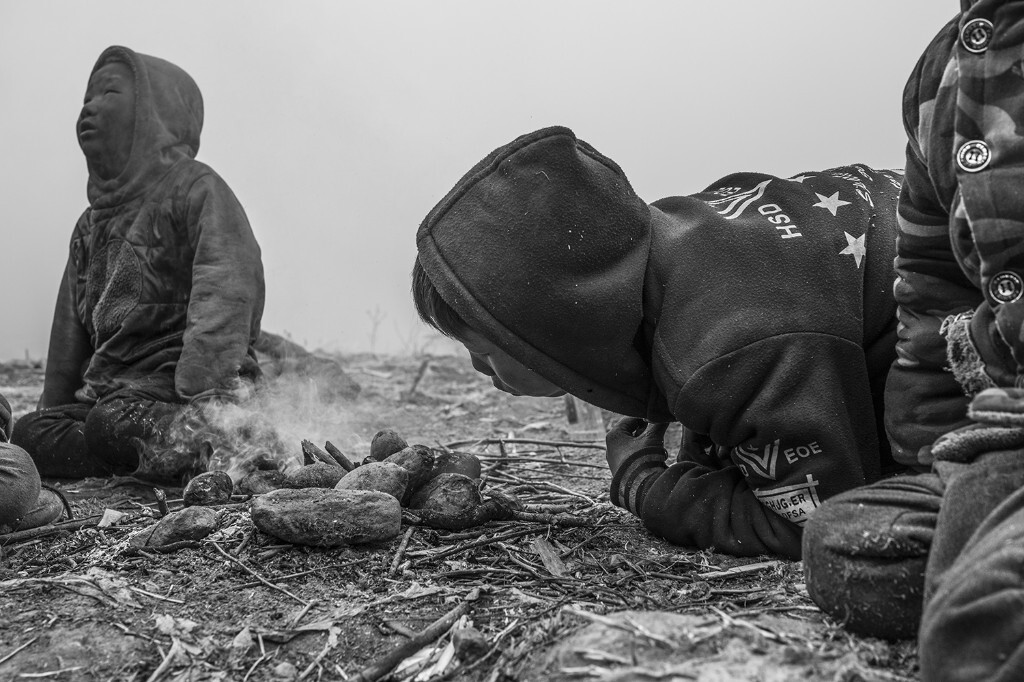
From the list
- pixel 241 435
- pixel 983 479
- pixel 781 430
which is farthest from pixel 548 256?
pixel 241 435

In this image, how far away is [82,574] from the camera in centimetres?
243

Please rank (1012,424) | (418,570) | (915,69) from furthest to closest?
(418,570)
(915,69)
(1012,424)

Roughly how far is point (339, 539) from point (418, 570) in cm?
23

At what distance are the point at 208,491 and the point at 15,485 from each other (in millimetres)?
569

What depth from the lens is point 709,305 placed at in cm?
236

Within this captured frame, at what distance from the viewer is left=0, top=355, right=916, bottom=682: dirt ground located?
5.48 ft

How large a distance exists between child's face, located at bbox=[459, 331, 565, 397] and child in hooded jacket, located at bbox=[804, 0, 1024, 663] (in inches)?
37.8

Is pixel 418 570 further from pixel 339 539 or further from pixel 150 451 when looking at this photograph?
pixel 150 451

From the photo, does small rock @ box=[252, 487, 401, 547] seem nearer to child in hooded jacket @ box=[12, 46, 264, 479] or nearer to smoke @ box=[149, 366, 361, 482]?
smoke @ box=[149, 366, 361, 482]

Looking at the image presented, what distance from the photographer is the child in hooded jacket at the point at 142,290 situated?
437cm

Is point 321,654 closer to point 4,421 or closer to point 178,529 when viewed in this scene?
point 178,529

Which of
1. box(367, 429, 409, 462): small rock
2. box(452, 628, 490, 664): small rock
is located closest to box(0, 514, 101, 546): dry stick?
box(367, 429, 409, 462): small rock

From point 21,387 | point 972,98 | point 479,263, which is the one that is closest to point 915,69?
point 972,98

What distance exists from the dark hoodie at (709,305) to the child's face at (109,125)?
2.90 m
